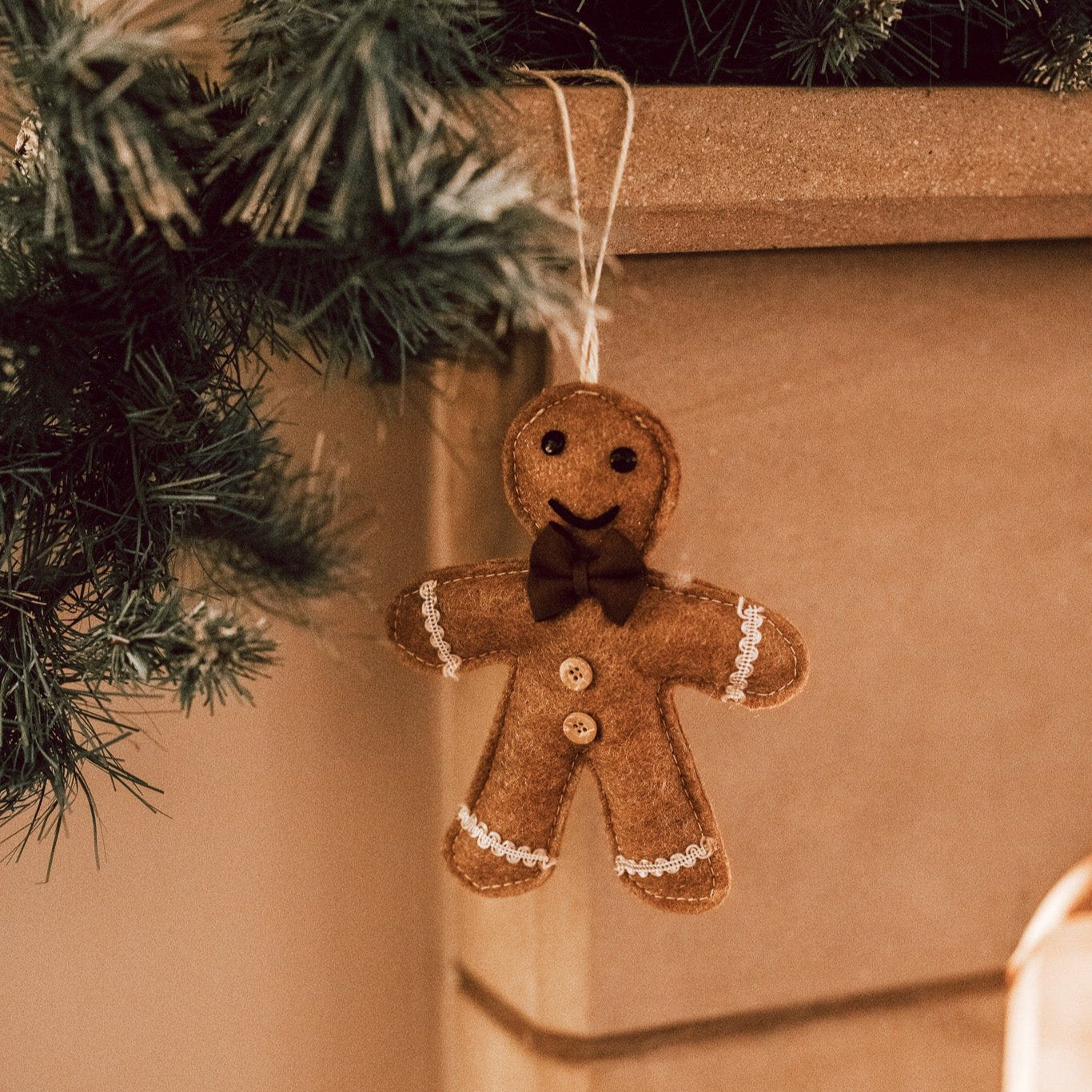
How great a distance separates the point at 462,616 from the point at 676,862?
0.46 ft

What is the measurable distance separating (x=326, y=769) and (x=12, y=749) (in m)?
0.26

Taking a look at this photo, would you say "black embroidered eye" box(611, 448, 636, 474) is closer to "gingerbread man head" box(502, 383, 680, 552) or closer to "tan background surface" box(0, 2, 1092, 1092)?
"gingerbread man head" box(502, 383, 680, 552)

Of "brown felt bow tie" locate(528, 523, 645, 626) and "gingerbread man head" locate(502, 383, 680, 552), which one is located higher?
"gingerbread man head" locate(502, 383, 680, 552)

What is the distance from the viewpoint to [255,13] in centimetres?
39

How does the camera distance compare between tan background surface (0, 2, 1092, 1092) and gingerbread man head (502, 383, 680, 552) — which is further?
tan background surface (0, 2, 1092, 1092)

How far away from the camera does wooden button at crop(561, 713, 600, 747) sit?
0.45m

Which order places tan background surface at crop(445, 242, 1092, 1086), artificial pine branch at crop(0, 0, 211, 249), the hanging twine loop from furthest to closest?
tan background surface at crop(445, 242, 1092, 1086) < the hanging twine loop < artificial pine branch at crop(0, 0, 211, 249)

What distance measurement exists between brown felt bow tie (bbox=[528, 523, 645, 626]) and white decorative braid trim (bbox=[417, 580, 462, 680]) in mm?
52

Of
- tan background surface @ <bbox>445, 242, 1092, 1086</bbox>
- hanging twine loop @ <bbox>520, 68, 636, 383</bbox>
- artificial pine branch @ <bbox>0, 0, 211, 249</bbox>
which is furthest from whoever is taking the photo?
tan background surface @ <bbox>445, 242, 1092, 1086</bbox>

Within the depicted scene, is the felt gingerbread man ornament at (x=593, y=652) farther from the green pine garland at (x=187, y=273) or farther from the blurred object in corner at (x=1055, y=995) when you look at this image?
the blurred object in corner at (x=1055, y=995)

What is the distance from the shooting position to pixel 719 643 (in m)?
0.44

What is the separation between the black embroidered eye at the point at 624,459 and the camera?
17.0 inches

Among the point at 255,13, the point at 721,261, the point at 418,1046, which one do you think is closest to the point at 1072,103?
the point at 721,261

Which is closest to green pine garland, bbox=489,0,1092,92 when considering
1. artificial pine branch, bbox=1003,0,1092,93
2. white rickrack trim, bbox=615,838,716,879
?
artificial pine branch, bbox=1003,0,1092,93
